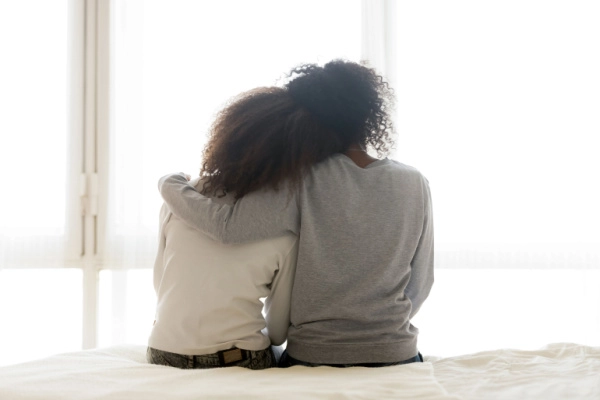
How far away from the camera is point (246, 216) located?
139 centimetres

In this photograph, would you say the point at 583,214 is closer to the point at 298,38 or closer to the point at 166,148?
the point at 298,38

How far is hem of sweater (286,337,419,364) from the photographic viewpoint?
138 centimetres

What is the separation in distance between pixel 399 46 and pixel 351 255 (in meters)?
1.37

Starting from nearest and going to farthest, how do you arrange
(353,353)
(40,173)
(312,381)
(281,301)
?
(312,381) < (353,353) < (281,301) < (40,173)

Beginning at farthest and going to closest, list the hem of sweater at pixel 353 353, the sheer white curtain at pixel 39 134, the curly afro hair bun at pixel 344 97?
the sheer white curtain at pixel 39 134 < the curly afro hair bun at pixel 344 97 < the hem of sweater at pixel 353 353

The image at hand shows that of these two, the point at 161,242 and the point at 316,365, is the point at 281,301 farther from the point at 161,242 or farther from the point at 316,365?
the point at 161,242

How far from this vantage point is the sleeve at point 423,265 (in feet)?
4.96

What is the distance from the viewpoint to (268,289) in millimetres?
1474

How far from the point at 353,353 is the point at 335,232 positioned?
26 cm

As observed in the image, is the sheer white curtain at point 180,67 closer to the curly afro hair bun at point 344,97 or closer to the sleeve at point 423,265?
the curly afro hair bun at point 344,97

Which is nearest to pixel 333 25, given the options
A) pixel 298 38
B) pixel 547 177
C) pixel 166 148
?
pixel 298 38

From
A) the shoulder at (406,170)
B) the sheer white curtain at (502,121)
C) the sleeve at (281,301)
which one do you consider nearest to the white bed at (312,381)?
the sleeve at (281,301)

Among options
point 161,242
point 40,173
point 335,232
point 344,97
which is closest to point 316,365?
point 335,232

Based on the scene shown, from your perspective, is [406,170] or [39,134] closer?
[406,170]
